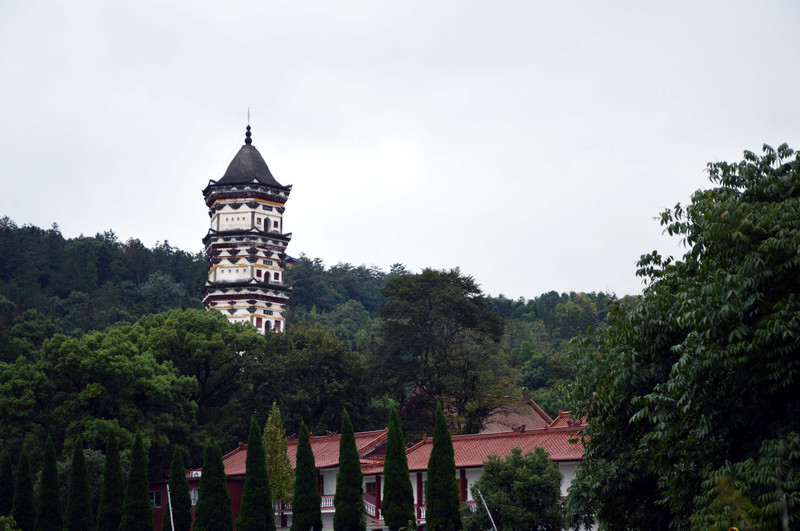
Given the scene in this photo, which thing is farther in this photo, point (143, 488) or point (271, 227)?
point (271, 227)

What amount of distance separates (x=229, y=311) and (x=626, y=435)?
4868 centimetres

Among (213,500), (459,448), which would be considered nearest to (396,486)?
(459,448)

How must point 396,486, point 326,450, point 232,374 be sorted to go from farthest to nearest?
1. point 232,374
2. point 326,450
3. point 396,486

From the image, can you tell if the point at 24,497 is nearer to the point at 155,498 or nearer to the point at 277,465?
the point at 155,498

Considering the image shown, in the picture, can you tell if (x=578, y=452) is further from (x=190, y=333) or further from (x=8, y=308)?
(x=8, y=308)

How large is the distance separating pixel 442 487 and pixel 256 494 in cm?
758

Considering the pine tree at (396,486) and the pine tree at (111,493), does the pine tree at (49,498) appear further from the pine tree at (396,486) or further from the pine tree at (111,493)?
the pine tree at (396,486)

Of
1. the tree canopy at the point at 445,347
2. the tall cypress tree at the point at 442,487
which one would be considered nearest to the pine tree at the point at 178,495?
the tall cypress tree at the point at 442,487

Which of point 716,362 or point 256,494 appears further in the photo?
point 256,494

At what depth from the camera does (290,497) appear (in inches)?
1606

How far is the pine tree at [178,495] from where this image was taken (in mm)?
39469

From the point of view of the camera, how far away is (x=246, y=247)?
65500mm

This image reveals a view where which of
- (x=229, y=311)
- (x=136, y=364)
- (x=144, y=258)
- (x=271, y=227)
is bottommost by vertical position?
(x=136, y=364)

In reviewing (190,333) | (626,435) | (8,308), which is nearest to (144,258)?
(8,308)
